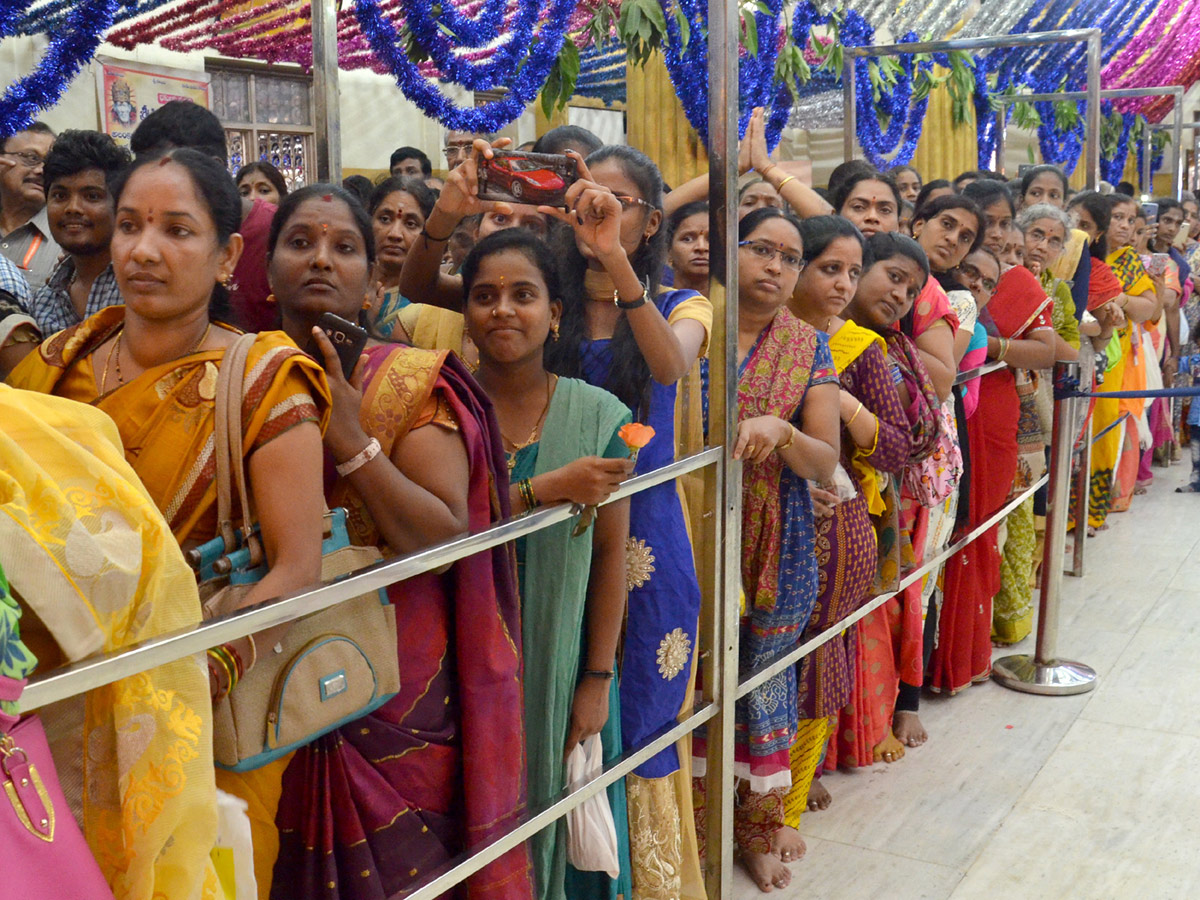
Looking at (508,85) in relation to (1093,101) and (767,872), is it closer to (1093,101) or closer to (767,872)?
(767,872)

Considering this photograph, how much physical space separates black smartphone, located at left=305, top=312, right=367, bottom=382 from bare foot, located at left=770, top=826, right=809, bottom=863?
162cm

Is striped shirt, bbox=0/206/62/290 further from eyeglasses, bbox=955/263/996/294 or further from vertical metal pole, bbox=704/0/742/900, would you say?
eyeglasses, bbox=955/263/996/294

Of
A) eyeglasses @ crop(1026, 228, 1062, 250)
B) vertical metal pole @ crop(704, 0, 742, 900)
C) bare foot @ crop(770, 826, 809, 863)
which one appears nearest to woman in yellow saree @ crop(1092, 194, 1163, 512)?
eyeglasses @ crop(1026, 228, 1062, 250)

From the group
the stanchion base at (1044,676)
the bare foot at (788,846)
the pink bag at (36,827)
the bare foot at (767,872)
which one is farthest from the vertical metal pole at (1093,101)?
the pink bag at (36,827)

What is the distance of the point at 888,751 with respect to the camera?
3.24 m

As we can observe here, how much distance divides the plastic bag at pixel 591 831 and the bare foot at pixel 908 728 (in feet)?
5.10

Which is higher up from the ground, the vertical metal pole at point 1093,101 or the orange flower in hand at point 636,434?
the vertical metal pole at point 1093,101

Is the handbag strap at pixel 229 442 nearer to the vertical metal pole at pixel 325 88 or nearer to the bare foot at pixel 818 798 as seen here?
the vertical metal pole at pixel 325 88

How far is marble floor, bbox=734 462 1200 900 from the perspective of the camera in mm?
2650

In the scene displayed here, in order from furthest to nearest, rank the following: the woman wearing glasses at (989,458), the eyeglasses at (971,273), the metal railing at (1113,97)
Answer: the metal railing at (1113,97)
the woman wearing glasses at (989,458)
the eyeglasses at (971,273)

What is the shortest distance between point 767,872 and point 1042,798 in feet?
2.80

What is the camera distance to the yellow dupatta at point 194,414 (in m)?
1.36

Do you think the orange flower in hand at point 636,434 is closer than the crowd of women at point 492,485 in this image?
No

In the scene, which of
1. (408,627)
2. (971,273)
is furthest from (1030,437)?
(408,627)
